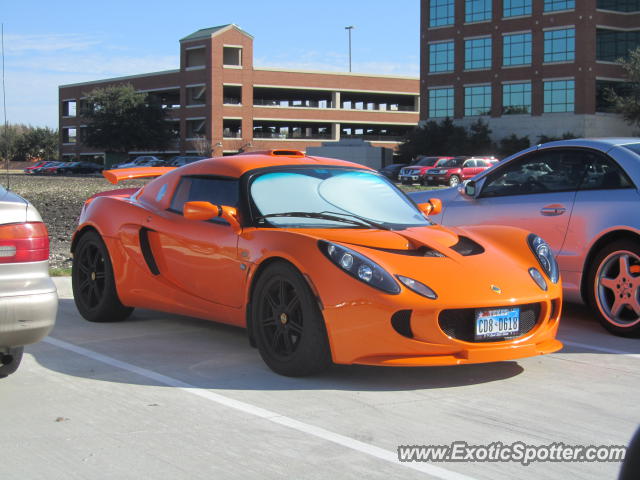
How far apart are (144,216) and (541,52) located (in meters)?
61.8

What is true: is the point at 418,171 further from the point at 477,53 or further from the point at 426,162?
the point at 477,53

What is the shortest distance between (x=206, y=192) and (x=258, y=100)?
90185mm

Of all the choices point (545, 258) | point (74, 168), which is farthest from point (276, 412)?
point (74, 168)

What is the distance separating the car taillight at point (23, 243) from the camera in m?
4.79

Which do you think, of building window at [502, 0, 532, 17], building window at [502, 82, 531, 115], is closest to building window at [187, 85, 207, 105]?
building window at [502, 82, 531, 115]

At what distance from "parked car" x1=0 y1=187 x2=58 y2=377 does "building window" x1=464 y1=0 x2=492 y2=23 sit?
217 feet

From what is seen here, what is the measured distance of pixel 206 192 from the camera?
22.5 feet

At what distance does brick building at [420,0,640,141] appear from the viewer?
205ft

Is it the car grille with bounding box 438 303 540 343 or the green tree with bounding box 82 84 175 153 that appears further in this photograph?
the green tree with bounding box 82 84 175 153

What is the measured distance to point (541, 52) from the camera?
212 ft

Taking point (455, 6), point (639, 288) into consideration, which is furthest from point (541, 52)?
point (639, 288)

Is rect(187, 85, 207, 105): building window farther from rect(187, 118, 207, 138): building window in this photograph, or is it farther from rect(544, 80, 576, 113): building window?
rect(544, 80, 576, 113): building window

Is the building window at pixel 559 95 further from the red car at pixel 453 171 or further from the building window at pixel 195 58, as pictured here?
the building window at pixel 195 58

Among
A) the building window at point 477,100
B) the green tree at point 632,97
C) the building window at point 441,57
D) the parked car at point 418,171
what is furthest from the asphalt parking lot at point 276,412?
the building window at point 441,57
